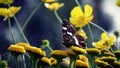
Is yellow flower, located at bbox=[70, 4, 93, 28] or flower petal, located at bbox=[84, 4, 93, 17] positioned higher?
flower petal, located at bbox=[84, 4, 93, 17]

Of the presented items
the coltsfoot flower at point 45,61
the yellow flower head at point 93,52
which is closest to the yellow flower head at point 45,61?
the coltsfoot flower at point 45,61

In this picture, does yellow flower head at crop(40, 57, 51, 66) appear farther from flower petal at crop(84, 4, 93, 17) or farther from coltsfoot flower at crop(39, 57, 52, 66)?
flower petal at crop(84, 4, 93, 17)

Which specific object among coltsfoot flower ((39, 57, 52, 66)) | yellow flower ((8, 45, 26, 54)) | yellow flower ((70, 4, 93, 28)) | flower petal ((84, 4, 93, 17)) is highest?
flower petal ((84, 4, 93, 17))

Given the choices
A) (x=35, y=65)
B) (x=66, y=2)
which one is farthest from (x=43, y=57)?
(x=66, y=2)

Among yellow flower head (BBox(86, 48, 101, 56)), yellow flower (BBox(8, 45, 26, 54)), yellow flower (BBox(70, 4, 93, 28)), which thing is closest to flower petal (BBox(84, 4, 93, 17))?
yellow flower (BBox(70, 4, 93, 28))

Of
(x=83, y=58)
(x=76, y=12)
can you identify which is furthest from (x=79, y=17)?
(x=83, y=58)

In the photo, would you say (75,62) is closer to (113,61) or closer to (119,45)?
(113,61)

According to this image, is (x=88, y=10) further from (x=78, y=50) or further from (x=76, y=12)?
(x=78, y=50)
